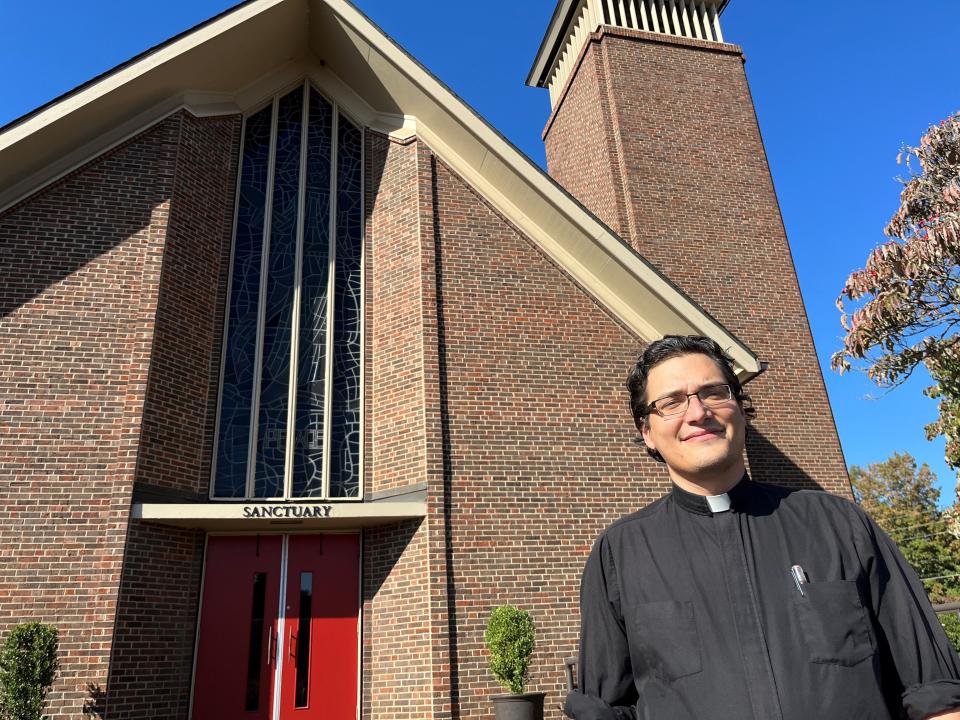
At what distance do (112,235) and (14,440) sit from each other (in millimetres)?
2970

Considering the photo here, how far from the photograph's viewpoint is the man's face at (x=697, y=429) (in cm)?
190

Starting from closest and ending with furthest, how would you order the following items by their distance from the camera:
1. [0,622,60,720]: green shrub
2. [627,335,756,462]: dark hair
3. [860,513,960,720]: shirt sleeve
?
[860,513,960,720]: shirt sleeve < [627,335,756,462]: dark hair < [0,622,60,720]: green shrub

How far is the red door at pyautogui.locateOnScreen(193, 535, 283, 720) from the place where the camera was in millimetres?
8000

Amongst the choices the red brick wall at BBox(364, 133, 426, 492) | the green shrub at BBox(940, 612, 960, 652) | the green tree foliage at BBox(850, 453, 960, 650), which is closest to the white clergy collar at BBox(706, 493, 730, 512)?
the red brick wall at BBox(364, 133, 426, 492)

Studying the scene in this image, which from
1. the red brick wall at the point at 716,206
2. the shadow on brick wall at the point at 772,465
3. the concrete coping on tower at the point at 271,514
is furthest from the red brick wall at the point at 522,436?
the red brick wall at the point at 716,206

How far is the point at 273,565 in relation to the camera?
875 centimetres

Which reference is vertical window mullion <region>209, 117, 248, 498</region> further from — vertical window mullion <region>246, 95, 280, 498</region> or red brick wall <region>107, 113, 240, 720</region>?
vertical window mullion <region>246, 95, 280, 498</region>

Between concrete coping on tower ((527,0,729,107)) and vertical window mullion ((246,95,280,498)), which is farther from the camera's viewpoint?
concrete coping on tower ((527,0,729,107))

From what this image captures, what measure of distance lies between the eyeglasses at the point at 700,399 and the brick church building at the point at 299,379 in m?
6.60

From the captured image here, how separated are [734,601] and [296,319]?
8.87 metres

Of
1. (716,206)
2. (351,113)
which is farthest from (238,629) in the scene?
(716,206)

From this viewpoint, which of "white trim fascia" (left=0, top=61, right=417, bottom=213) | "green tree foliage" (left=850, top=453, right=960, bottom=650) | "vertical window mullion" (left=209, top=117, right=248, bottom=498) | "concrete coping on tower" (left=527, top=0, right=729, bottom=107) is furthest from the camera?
"green tree foliage" (left=850, top=453, right=960, bottom=650)

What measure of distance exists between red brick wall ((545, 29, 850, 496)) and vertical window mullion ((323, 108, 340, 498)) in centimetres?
635

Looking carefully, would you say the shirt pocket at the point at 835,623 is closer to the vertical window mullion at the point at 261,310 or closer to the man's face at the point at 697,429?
the man's face at the point at 697,429
